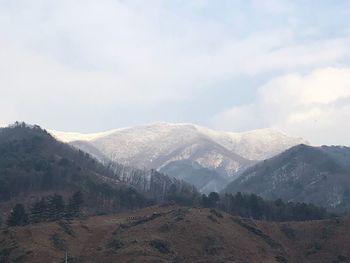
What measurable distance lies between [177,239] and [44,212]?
31.8 meters

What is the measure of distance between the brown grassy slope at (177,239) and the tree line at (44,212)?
8522mm

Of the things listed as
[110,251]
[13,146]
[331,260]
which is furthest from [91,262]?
[13,146]

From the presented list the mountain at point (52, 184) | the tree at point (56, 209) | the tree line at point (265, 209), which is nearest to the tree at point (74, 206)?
the tree at point (56, 209)

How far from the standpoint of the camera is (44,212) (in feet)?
349

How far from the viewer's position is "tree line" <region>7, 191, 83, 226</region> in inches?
3962

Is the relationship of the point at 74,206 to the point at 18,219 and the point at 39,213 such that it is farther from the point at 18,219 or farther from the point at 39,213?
the point at 18,219

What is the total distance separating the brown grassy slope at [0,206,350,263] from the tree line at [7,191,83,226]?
8.52 meters

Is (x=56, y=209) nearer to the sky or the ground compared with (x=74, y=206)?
nearer to the ground

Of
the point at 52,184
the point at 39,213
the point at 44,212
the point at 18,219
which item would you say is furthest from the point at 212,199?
the point at 18,219

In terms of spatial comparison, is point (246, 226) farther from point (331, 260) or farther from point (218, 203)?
point (218, 203)

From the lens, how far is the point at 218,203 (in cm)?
14912

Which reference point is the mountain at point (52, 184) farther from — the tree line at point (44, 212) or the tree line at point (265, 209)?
the tree line at point (44, 212)

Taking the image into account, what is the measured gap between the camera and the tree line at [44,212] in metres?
101

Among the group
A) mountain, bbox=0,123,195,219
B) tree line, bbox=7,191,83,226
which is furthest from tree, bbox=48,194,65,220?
mountain, bbox=0,123,195,219
